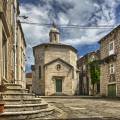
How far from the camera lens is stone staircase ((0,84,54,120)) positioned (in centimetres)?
984

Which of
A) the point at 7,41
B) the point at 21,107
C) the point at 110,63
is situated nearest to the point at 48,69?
the point at 110,63

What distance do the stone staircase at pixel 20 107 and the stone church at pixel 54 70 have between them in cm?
3321

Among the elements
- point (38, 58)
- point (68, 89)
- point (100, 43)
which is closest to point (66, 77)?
point (68, 89)

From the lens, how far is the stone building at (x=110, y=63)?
34.3m

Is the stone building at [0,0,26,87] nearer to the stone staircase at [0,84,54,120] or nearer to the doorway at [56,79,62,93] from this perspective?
the stone staircase at [0,84,54,120]

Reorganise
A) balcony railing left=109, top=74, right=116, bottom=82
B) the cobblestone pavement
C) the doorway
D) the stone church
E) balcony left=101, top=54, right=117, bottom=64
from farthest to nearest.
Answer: the doorway → the stone church → balcony railing left=109, top=74, right=116, bottom=82 → balcony left=101, top=54, right=117, bottom=64 → the cobblestone pavement

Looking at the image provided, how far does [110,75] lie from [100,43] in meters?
5.92

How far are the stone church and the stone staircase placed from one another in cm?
3321

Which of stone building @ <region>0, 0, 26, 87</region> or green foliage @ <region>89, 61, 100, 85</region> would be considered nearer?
stone building @ <region>0, 0, 26, 87</region>

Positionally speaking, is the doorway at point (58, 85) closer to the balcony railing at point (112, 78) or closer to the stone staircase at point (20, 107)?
the balcony railing at point (112, 78)

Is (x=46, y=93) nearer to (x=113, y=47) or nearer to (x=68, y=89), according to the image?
(x=68, y=89)

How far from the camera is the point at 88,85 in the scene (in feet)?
182

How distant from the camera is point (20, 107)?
1032 centimetres

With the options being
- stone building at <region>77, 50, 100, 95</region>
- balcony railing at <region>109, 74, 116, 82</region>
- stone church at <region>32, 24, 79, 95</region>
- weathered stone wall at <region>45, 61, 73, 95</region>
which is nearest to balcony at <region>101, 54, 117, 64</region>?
balcony railing at <region>109, 74, 116, 82</region>
